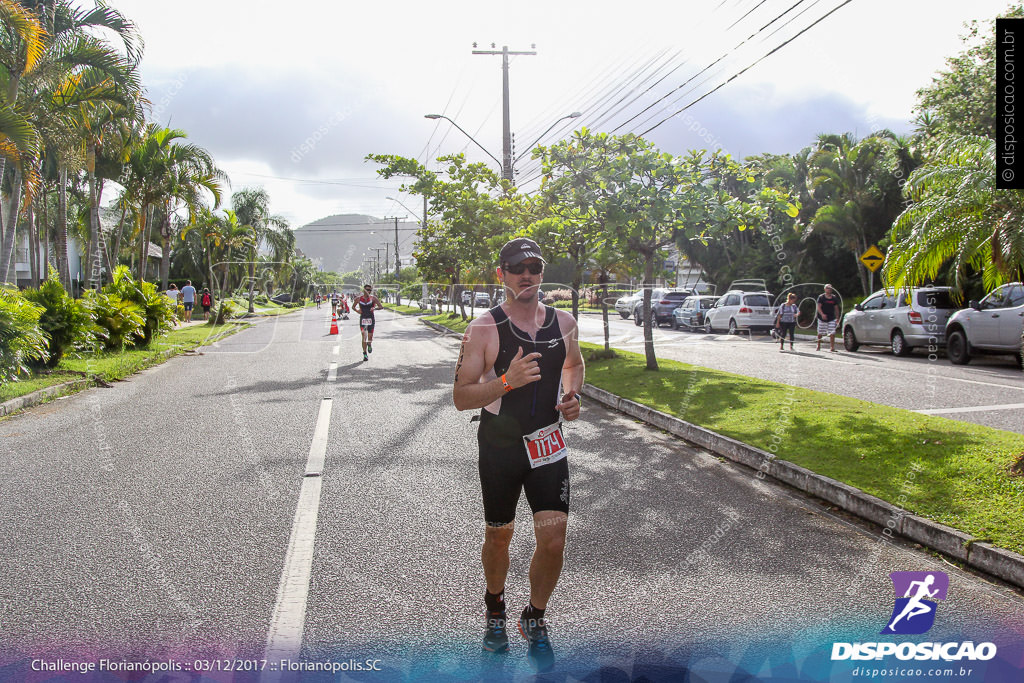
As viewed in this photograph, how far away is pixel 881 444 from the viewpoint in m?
7.39

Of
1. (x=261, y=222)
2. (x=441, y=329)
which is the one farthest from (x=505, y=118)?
(x=261, y=222)

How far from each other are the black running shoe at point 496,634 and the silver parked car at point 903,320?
626 inches

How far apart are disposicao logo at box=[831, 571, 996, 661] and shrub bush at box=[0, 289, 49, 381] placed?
38.9ft

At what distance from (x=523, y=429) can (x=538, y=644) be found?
95cm

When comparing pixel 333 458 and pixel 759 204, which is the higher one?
pixel 759 204

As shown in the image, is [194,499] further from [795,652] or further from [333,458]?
[795,652]

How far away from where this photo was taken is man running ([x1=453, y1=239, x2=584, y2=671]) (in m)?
3.52


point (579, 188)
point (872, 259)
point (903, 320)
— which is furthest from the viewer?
point (872, 259)

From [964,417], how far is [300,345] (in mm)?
17655

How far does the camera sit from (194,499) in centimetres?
612

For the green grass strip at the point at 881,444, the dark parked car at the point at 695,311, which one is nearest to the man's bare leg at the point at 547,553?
the green grass strip at the point at 881,444

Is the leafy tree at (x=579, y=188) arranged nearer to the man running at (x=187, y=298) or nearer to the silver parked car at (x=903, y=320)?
the silver parked car at (x=903, y=320)

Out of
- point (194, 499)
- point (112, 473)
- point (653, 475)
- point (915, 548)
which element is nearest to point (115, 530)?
point (194, 499)

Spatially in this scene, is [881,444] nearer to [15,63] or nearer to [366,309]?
[366,309]
